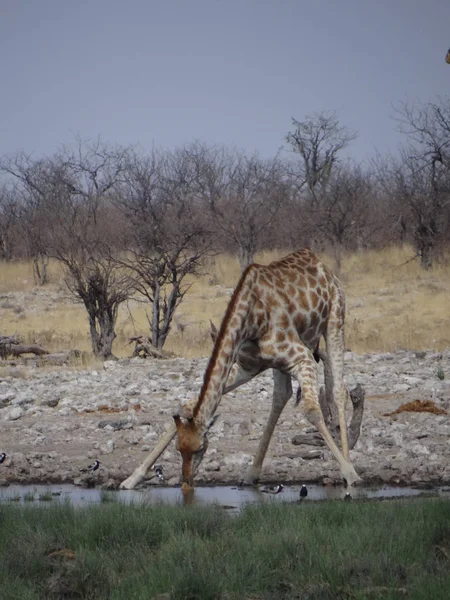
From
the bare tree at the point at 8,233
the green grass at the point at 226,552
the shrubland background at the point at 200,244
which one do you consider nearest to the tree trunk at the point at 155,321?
the shrubland background at the point at 200,244

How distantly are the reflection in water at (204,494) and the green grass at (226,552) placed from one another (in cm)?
138

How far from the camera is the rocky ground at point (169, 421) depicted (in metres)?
10.4

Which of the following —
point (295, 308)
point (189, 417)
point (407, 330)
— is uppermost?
point (295, 308)

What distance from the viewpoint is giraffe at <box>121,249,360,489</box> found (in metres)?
8.22

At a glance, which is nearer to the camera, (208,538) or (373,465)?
(208,538)

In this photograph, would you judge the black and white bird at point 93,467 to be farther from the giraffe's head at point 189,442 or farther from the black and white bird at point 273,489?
the giraffe's head at point 189,442

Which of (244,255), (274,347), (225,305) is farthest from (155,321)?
(244,255)

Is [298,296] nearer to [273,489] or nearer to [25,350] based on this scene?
[273,489]

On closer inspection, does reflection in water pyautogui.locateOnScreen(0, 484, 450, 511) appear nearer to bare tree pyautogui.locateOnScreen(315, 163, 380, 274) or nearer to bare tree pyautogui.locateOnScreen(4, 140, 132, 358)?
bare tree pyautogui.locateOnScreen(4, 140, 132, 358)

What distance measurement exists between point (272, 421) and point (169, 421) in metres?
3.14

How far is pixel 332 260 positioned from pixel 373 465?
27.9 meters

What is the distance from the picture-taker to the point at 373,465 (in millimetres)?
10391

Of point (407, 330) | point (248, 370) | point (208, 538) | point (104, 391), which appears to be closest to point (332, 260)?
point (407, 330)

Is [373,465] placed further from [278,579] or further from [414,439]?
[278,579]
